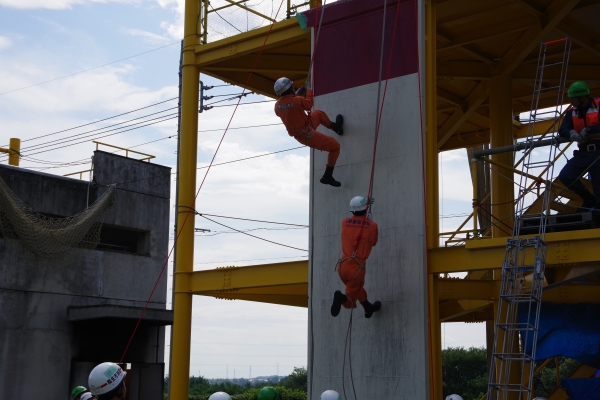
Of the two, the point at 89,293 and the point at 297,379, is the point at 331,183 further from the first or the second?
the point at 297,379

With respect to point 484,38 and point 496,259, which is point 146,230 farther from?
point 496,259

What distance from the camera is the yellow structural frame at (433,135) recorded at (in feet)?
47.0

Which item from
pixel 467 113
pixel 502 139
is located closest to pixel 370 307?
pixel 502 139

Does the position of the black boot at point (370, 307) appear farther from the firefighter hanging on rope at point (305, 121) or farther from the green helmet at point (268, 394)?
the green helmet at point (268, 394)

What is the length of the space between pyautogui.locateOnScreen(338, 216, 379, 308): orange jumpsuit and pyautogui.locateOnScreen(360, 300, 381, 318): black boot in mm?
258

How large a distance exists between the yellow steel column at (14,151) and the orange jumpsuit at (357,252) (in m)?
20.0

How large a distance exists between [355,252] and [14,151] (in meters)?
20.4

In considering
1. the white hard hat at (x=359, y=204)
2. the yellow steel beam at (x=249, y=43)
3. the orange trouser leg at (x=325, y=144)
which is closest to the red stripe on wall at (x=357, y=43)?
the yellow steel beam at (x=249, y=43)

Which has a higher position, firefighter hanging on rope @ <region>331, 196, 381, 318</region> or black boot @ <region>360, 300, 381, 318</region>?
firefighter hanging on rope @ <region>331, 196, 381, 318</region>

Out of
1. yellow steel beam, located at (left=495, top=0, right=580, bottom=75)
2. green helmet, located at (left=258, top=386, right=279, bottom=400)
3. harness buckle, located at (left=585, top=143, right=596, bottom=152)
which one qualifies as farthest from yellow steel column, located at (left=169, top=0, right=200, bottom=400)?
harness buckle, located at (left=585, top=143, right=596, bottom=152)

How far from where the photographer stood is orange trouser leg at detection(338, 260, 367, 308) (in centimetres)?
1380

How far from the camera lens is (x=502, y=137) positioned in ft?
64.1

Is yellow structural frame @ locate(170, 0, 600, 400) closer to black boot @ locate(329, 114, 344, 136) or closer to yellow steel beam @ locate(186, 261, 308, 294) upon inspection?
yellow steel beam @ locate(186, 261, 308, 294)

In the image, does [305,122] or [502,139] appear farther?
[502,139]
